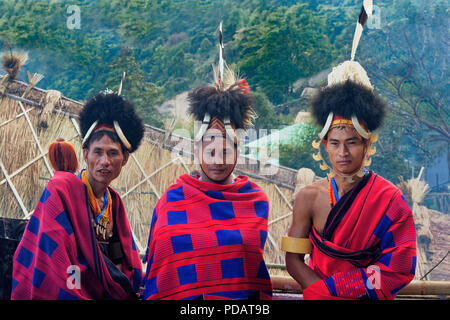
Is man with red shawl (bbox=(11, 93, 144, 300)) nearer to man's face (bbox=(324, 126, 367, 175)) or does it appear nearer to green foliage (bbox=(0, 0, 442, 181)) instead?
man's face (bbox=(324, 126, 367, 175))

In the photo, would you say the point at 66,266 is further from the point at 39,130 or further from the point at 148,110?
the point at 148,110

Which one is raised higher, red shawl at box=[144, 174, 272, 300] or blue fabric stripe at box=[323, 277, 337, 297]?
red shawl at box=[144, 174, 272, 300]

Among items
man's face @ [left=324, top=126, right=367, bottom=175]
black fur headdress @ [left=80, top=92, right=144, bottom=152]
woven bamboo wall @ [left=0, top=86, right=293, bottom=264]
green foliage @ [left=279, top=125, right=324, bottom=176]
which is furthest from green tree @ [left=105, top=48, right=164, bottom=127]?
man's face @ [left=324, top=126, right=367, bottom=175]

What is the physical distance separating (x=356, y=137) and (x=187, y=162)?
11.9ft

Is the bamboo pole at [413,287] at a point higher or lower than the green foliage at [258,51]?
lower

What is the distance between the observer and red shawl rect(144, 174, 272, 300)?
2.95 meters

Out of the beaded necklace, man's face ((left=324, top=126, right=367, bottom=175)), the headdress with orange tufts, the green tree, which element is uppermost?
the green tree

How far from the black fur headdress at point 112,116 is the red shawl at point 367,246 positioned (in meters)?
1.56

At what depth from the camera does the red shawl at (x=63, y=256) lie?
288 cm

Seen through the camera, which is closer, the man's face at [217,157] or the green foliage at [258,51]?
the man's face at [217,157]

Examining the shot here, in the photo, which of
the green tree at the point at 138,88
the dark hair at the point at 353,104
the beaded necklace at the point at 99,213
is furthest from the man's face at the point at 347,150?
the green tree at the point at 138,88

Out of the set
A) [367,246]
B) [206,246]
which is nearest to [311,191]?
[367,246]

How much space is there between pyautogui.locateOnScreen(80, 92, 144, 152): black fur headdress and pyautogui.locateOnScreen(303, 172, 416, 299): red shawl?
5.10 feet

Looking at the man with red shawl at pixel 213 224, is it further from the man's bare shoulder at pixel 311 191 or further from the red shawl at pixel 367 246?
the red shawl at pixel 367 246
